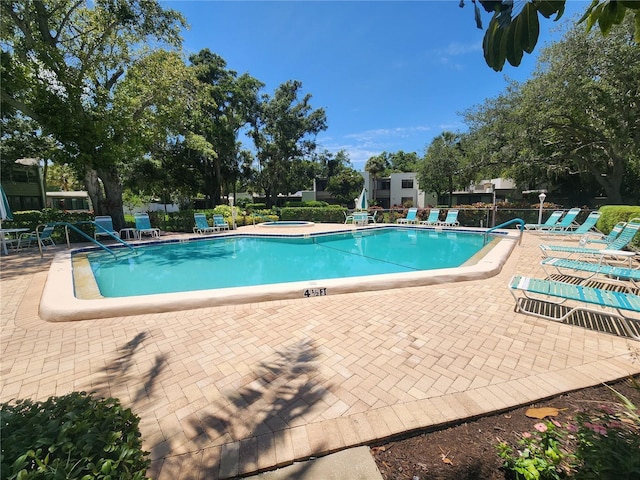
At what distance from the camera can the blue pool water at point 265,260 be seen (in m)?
7.40

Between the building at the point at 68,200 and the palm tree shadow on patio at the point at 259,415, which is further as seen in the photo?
the building at the point at 68,200

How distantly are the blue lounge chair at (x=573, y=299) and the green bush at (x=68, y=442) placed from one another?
4.58 m

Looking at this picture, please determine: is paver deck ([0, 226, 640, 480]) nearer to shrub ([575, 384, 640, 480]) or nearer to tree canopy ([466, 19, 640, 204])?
shrub ([575, 384, 640, 480])

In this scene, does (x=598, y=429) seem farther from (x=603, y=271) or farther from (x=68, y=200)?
(x=68, y=200)

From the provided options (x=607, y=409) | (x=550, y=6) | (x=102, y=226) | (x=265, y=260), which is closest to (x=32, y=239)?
(x=102, y=226)

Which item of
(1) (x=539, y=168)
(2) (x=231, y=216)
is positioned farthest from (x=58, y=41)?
(1) (x=539, y=168)

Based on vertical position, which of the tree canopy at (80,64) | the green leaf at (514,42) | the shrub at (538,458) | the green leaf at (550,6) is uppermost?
the tree canopy at (80,64)

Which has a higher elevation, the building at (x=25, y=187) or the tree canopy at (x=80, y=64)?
the tree canopy at (x=80, y=64)

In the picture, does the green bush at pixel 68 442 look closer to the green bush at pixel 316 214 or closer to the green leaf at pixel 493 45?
the green leaf at pixel 493 45

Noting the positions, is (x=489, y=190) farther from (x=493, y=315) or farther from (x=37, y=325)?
(x=37, y=325)

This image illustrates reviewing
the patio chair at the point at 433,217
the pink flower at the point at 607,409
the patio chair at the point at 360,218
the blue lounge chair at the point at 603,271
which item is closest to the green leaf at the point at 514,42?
the pink flower at the point at 607,409

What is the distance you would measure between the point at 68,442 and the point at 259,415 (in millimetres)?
1356

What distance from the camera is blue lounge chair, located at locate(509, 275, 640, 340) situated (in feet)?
10.8

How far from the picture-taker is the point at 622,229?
665 centimetres
